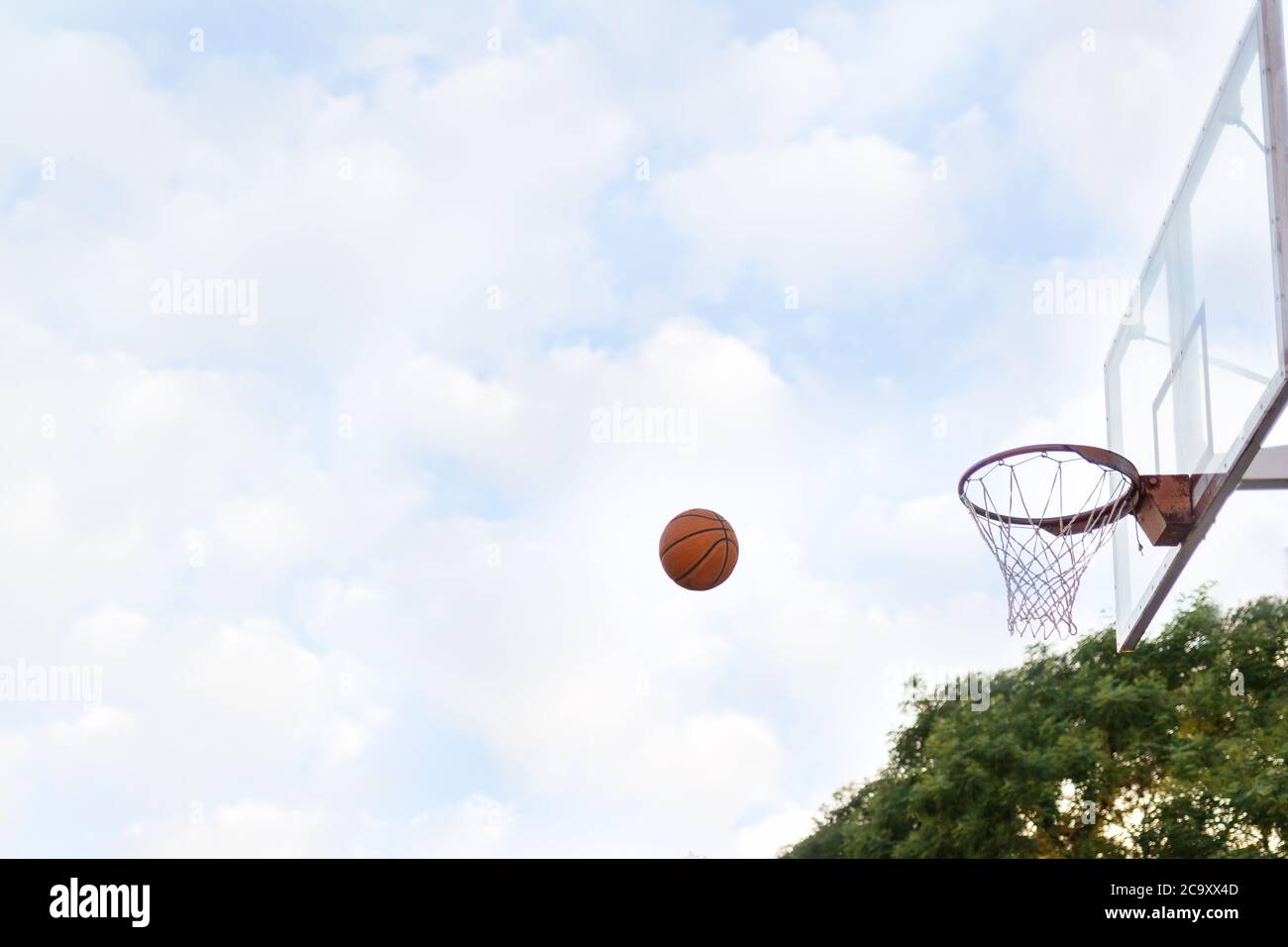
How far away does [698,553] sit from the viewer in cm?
953

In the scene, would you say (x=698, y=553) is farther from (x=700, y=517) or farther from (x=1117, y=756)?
(x=1117, y=756)

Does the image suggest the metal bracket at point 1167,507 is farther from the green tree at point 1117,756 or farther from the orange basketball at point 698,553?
the green tree at point 1117,756

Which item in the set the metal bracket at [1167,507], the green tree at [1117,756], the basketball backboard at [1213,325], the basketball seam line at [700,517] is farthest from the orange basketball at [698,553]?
the green tree at [1117,756]

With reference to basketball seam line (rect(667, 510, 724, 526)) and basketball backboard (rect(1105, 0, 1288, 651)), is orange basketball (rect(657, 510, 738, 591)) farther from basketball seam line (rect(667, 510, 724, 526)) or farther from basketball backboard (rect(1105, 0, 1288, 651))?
basketball backboard (rect(1105, 0, 1288, 651))

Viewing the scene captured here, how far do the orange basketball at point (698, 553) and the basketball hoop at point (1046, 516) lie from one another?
169 centimetres

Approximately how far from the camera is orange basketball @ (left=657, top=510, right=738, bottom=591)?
31.2 feet

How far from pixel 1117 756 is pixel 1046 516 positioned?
27.9ft

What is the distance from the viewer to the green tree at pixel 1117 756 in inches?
590

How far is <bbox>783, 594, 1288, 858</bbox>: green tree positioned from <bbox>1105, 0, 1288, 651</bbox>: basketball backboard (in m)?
6.59

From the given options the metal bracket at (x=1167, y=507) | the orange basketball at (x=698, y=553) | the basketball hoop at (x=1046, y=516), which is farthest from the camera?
the orange basketball at (x=698, y=553)
